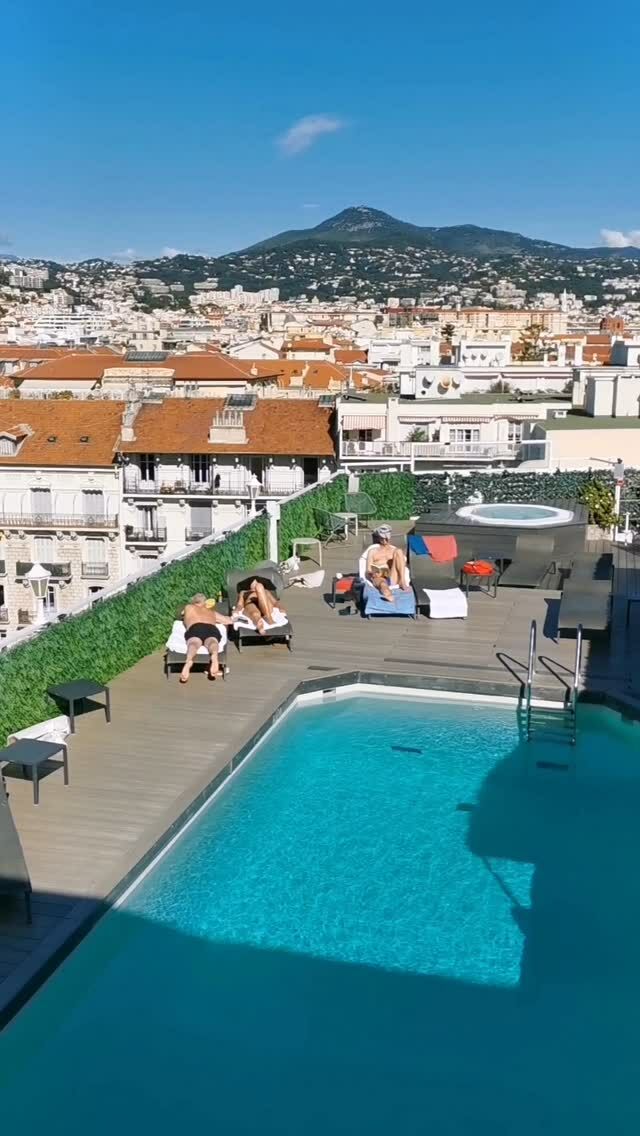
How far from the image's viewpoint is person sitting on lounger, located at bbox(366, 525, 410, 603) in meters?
16.8

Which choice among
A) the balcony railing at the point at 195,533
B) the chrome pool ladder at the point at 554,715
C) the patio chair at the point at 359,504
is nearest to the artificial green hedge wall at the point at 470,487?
the patio chair at the point at 359,504

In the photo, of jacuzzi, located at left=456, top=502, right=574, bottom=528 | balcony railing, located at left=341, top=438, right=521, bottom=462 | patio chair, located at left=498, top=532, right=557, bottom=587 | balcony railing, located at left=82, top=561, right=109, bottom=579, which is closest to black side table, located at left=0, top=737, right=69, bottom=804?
patio chair, located at left=498, top=532, right=557, bottom=587

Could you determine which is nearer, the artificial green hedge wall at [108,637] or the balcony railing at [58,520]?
the artificial green hedge wall at [108,637]

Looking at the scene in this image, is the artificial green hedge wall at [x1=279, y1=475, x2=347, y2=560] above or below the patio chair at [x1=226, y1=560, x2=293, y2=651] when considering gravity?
above

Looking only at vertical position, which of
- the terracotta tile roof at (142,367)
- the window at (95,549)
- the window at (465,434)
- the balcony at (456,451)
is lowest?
the window at (95,549)

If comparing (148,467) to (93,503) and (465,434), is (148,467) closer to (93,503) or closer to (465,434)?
(93,503)

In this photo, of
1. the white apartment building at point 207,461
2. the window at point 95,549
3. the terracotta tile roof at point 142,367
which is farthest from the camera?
the terracotta tile roof at point 142,367

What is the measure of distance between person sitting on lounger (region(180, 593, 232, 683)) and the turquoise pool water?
247cm

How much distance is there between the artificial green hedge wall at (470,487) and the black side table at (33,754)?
50.6ft

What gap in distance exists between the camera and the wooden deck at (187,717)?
8383 mm

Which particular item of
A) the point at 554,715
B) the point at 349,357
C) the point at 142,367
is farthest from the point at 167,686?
the point at 349,357

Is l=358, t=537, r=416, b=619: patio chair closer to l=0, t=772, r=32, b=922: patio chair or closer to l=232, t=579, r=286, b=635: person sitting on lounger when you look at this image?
l=232, t=579, r=286, b=635: person sitting on lounger

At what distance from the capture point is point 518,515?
2123 centimetres

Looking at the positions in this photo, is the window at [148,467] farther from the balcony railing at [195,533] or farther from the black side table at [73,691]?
the black side table at [73,691]
